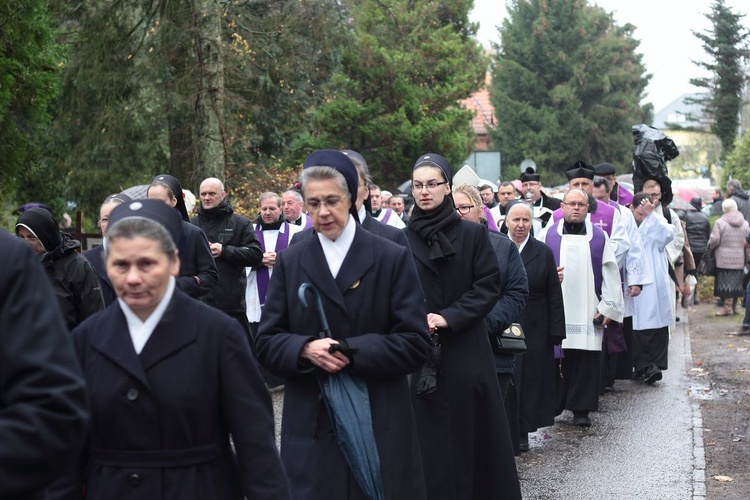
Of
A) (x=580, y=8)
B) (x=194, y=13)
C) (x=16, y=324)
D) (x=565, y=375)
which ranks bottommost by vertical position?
(x=565, y=375)

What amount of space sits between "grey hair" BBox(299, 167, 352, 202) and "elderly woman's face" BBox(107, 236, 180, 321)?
165 centimetres

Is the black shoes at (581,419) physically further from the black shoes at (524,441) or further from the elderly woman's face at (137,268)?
the elderly woman's face at (137,268)

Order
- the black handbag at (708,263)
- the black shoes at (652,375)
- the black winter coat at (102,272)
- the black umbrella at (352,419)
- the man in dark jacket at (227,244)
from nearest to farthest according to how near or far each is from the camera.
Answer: the black umbrella at (352,419), the black winter coat at (102,272), the man in dark jacket at (227,244), the black shoes at (652,375), the black handbag at (708,263)

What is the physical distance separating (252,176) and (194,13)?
3708 mm

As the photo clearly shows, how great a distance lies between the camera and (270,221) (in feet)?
42.8

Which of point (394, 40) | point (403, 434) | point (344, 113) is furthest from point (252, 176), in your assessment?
point (403, 434)

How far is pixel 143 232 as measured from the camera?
3541 millimetres

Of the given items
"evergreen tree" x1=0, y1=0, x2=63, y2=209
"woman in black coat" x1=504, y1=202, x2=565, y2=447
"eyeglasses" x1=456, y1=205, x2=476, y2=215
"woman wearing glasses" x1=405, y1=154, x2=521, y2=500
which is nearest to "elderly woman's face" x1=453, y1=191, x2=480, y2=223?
"eyeglasses" x1=456, y1=205, x2=476, y2=215

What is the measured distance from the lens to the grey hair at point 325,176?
514 centimetres

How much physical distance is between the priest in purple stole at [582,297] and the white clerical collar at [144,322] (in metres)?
7.68

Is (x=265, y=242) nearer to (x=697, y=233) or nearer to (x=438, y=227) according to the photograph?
(x=438, y=227)

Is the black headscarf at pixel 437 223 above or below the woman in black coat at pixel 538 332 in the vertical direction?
above

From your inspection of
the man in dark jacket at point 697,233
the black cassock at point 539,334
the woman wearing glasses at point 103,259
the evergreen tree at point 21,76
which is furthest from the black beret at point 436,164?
the man in dark jacket at point 697,233

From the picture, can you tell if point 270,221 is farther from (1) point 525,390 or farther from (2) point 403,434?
(2) point 403,434
